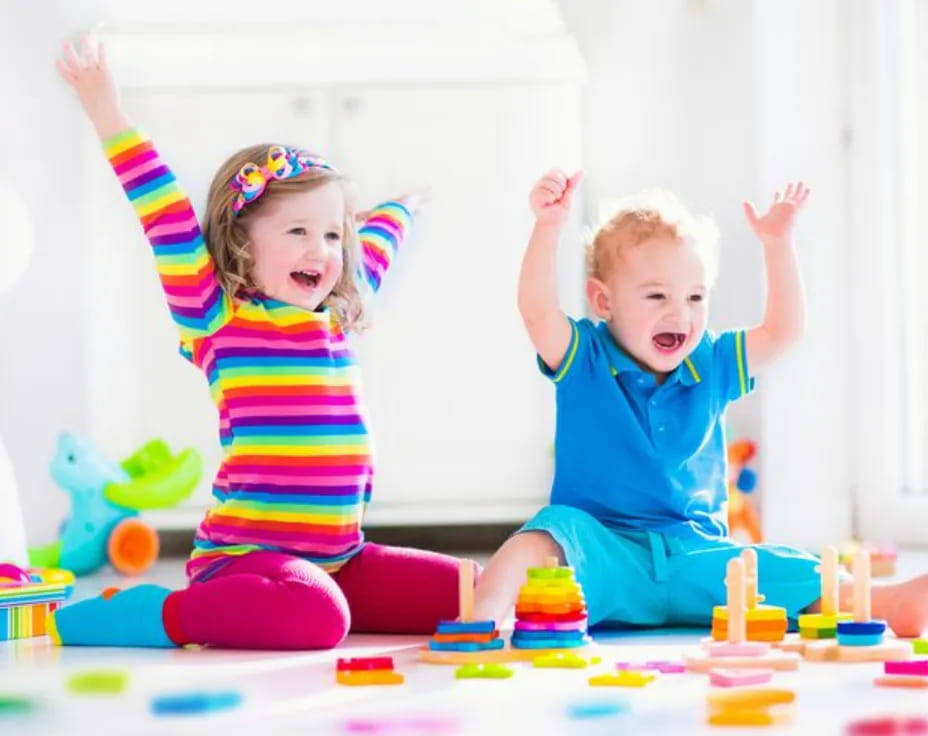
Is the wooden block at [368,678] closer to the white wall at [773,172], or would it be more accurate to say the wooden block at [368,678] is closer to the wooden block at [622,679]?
the wooden block at [622,679]

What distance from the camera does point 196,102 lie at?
2.78 metres

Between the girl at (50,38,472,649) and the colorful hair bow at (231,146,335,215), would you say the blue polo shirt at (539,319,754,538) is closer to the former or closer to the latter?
the girl at (50,38,472,649)

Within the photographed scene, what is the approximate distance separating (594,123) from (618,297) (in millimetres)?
1298

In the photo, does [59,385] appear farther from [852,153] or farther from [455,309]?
[852,153]

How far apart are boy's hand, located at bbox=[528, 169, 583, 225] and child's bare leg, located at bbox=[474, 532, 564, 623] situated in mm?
325

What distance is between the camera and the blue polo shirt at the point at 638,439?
1688 millimetres

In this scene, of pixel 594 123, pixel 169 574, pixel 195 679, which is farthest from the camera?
pixel 594 123

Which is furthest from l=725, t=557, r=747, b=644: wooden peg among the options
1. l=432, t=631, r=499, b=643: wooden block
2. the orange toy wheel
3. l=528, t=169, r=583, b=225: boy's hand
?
the orange toy wheel

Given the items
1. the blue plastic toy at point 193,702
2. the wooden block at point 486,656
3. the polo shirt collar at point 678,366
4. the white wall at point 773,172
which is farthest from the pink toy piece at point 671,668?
the white wall at point 773,172

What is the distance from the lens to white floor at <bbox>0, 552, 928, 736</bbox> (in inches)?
41.9

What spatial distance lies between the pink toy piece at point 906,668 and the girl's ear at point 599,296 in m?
0.62

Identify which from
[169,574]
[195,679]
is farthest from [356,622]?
[169,574]

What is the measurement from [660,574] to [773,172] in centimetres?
132

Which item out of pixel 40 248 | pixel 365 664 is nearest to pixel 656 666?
pixel 365 664
